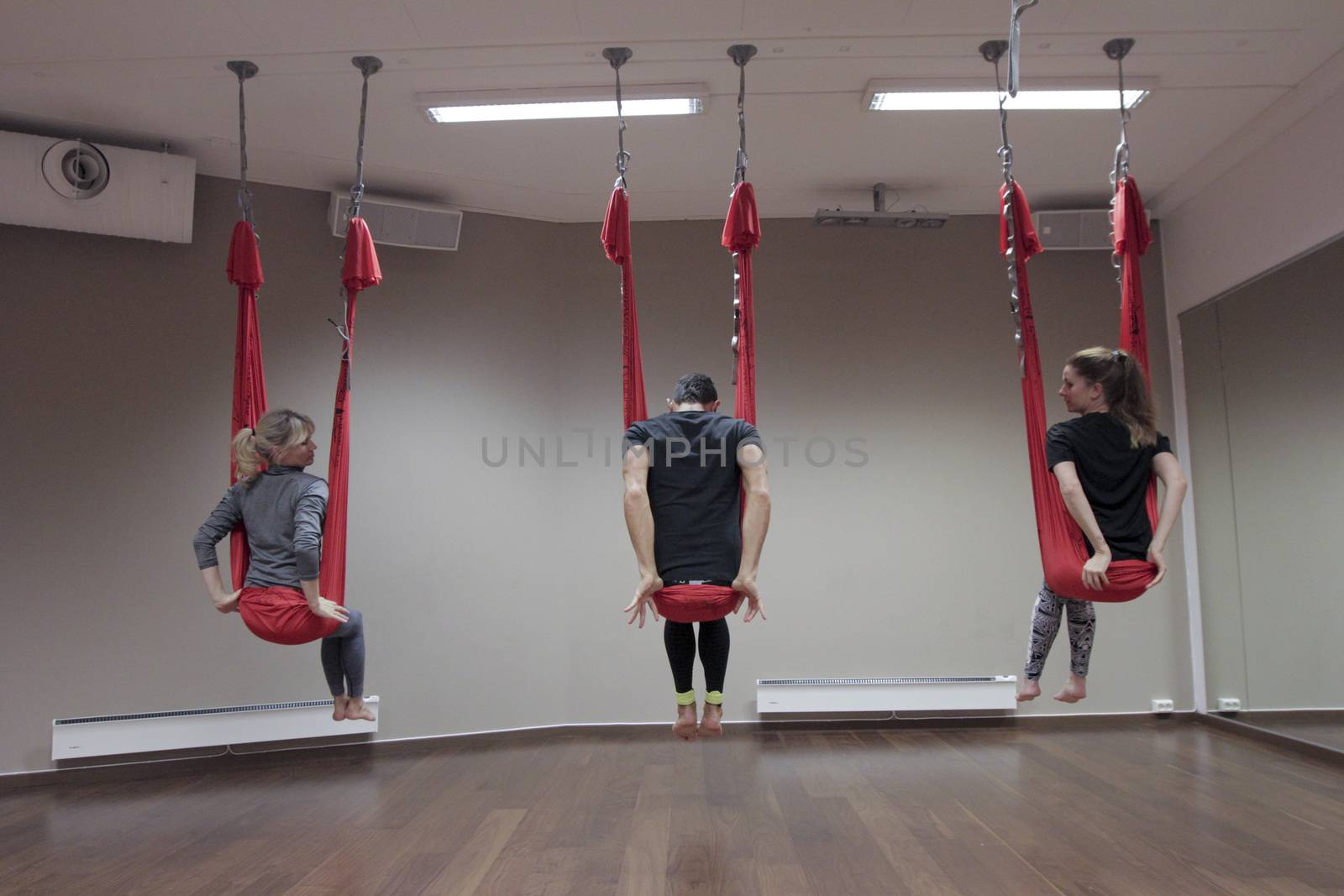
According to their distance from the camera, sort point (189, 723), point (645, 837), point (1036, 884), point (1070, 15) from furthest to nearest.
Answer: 1. point (189, 723)
2. point (1070, 15)
3. point (645, 837)
4. point (1036, 884)

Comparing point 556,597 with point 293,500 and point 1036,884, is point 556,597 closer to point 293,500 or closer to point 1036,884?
point 293,500

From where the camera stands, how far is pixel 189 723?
4582 mm

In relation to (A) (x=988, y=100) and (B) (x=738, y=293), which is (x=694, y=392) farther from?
(A) (x=988, y=100)

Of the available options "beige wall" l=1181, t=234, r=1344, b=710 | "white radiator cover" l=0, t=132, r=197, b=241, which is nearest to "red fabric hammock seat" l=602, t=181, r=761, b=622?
"white radiator cover" l=0, t=132, r=197, b=241

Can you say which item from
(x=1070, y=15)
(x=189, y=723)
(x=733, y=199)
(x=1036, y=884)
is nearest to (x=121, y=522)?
(x=189, y=723)

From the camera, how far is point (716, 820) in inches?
142

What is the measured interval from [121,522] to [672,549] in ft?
10.4

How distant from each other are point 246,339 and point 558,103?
1.80 m

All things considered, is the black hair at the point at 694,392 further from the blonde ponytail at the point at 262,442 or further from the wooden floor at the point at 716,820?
the wooden floor at the point at 716,820

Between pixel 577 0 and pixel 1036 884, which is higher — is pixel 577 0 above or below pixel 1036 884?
above

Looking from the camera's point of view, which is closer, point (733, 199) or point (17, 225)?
point (733, 199)

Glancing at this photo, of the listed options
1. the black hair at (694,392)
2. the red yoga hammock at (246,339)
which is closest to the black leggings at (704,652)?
the black hair at (694,392)

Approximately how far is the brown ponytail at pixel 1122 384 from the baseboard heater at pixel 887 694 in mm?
2595

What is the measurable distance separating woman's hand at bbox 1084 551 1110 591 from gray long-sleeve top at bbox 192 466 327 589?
104 inches
